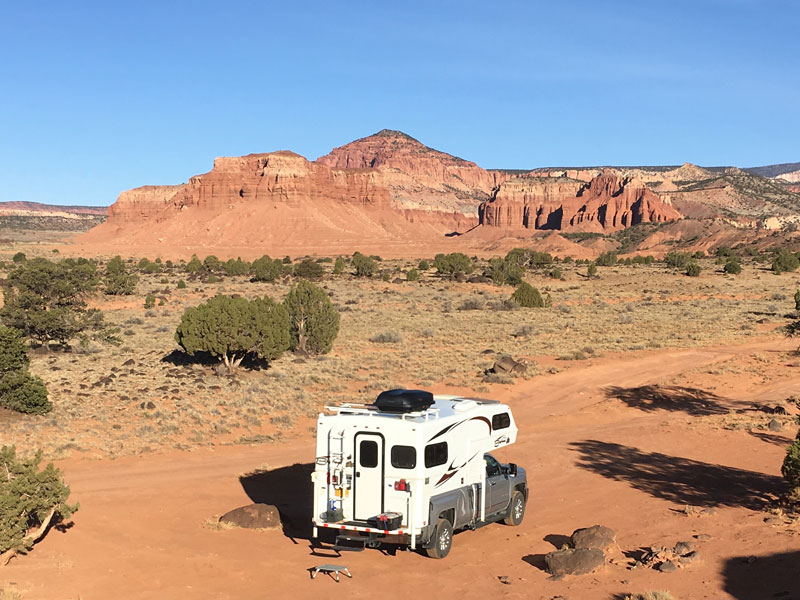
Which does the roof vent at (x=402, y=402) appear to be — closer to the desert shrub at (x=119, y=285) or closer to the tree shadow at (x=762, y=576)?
the tree shadow at (x=762, y=576)

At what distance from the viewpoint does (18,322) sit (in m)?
31.2

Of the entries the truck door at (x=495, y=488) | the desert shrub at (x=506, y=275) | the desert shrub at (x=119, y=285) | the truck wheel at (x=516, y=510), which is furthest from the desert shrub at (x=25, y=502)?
the desert shrub at (x=506, y=275)

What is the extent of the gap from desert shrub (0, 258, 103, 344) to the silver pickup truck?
974 inches

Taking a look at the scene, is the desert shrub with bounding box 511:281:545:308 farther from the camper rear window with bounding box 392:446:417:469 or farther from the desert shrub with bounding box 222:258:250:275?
the desert shrub with bounding box 222:258:250:275

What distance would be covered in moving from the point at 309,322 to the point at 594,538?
23.2 metres

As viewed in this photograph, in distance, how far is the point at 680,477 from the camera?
1628 cm

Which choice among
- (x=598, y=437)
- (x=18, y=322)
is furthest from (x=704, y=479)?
(x=18, y=322)

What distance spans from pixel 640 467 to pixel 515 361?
13.3 metres

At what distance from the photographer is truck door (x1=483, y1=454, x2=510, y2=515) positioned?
12625 mm

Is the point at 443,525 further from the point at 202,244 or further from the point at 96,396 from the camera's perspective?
the point at 202,244

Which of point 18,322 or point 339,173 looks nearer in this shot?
point 18,322

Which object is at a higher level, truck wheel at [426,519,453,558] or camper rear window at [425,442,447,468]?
camper rear window at [425,442,447,468]

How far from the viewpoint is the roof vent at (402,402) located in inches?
446

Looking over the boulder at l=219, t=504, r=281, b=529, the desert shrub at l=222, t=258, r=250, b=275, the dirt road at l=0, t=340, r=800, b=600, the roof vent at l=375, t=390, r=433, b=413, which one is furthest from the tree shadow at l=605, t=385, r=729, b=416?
the desert shrub at l=222, t=258, r=250, b=275
